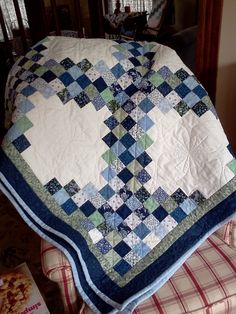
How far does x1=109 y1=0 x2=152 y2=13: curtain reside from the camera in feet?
6.07

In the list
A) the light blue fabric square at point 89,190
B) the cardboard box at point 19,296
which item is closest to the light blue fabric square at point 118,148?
the light blue fabric square at point 89,190

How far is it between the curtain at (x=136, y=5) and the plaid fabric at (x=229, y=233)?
1393 millimetres

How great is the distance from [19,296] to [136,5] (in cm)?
172

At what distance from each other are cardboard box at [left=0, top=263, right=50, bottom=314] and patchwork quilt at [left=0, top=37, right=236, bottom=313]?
0.23 metres

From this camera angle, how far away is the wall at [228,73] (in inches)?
60.1

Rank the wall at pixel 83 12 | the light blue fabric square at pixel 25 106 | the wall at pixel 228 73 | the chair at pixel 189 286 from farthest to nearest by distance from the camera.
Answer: the wall at pixel 83 12 < the wall at pixel 228 73 < the light blue fabric square at pixel 25 106 < the chair at pixel 189 286

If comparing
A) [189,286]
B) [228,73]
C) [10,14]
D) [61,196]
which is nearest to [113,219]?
[61,196]

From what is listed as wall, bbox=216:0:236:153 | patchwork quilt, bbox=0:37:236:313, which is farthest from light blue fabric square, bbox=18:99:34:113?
wall, bbox=216:0:236:153

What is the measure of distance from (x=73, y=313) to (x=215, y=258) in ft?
1.62

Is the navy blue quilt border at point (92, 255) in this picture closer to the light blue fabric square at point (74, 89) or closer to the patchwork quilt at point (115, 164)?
the patchwork quilt at point (115, 164)

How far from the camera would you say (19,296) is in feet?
3.57

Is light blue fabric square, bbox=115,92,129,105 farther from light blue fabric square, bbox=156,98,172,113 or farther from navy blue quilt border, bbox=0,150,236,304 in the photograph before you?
navy blue quilt border, bbox=0,150,236,304

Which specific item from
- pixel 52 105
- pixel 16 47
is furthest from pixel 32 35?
pixel 52 105

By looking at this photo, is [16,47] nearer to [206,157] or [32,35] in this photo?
[32,35]
